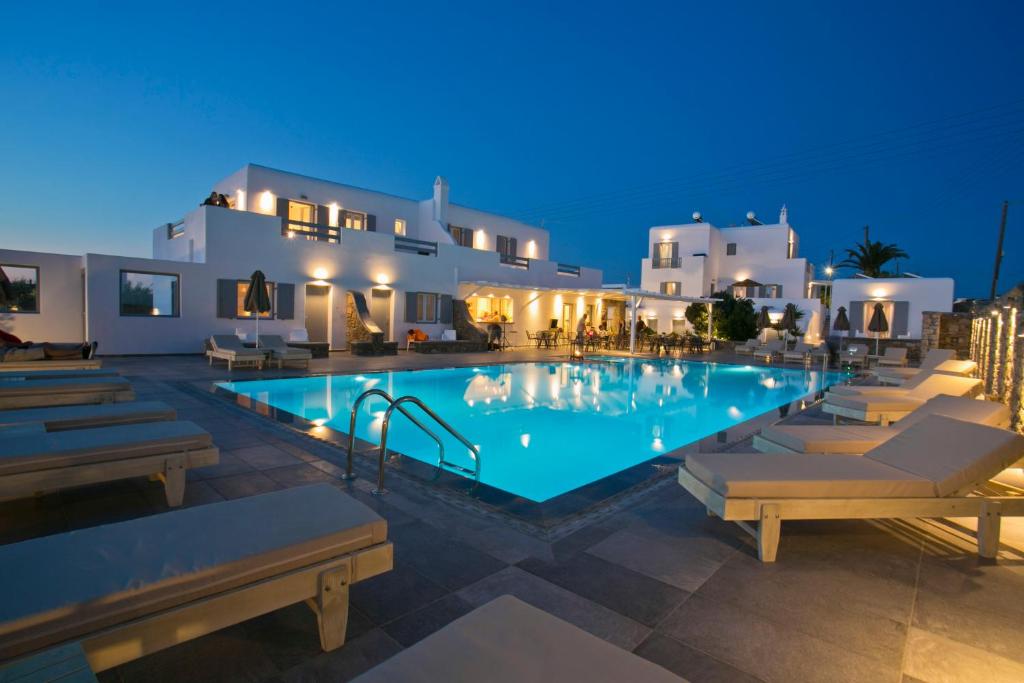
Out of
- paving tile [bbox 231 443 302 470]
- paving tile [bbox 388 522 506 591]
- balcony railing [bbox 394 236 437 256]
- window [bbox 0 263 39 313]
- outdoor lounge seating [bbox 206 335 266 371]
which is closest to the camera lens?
paving tile [bbox 388 522 506 591]

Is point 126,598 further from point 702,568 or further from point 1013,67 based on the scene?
point 1013,67

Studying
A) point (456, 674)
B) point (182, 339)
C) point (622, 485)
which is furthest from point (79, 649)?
point (182, 339)

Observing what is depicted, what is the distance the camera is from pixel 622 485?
4.11m

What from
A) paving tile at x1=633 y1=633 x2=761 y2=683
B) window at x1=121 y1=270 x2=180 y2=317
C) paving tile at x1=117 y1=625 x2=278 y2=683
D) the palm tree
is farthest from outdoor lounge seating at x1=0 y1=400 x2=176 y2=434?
the palm tree

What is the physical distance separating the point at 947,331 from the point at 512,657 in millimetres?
18733

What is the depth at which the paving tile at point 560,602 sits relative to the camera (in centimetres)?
211

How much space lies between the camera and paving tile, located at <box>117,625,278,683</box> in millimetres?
1806

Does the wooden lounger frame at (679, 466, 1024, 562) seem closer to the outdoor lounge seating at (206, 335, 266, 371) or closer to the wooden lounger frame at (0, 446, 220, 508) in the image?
the wooden lounger frame at (0, 446, 220, 508)

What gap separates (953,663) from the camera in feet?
6.43

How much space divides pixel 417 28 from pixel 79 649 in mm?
52022

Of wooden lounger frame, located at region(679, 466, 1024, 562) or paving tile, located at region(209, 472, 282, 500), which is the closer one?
wooden lounger frame, located at region(679, 466, 1024, 562)

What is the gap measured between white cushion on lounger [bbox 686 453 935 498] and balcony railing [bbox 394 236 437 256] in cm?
1553

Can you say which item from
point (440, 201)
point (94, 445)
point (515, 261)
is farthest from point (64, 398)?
point (515, 261)

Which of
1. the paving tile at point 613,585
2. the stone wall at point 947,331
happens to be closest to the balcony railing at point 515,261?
the stone wall at point 947,331
